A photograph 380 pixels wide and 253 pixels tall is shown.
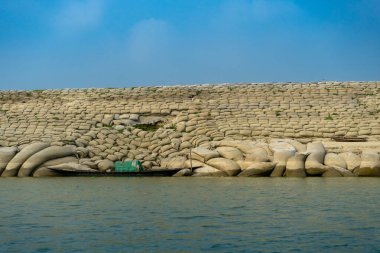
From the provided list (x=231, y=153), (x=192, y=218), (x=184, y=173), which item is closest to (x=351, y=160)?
(x=231, y=153)

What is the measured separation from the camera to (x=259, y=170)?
19.3 meters

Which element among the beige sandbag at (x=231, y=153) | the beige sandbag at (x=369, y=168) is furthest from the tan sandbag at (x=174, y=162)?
the beige sandbag at (x=369, y=168)

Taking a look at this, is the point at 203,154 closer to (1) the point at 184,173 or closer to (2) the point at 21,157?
(1) the point at 184,173

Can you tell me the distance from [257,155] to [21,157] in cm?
723

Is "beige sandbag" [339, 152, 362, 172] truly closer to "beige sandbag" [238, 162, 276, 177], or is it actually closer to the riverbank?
the riverbank

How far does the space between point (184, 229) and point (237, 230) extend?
71cm

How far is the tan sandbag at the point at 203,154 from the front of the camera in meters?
20.1

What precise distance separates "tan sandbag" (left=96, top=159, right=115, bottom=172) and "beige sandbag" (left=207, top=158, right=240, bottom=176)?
10.4 feet

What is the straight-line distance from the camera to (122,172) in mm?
20109

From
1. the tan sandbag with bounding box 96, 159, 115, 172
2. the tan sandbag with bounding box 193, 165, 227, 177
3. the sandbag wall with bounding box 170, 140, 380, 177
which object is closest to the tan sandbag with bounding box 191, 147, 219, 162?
the sandbag wall with bounding box 170, 140, 380, 177

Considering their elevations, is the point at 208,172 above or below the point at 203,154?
below

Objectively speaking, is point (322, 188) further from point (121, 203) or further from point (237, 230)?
point (237, 230)

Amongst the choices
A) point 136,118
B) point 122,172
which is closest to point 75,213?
point 122,172

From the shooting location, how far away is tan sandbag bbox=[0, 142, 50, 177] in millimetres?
20281
